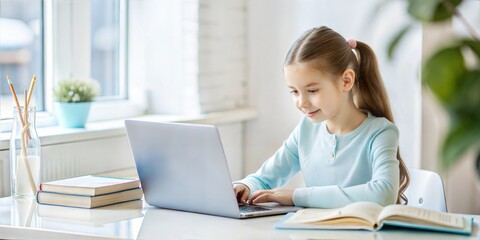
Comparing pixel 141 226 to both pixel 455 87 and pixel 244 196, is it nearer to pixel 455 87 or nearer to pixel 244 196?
pixel 244 196

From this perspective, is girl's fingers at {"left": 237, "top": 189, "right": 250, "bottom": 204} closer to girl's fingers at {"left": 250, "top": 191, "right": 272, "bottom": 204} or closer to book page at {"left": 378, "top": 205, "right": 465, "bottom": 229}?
girl's fingers at {"left": 250, "top": 191, "right": 272, "bottom": 204}

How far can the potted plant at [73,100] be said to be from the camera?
8.85 feet

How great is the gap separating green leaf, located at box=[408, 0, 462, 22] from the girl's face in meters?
1.18

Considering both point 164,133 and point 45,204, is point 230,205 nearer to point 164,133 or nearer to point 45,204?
point 164,133

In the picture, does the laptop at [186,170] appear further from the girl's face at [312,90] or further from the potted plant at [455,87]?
the potted plant at [455,87]

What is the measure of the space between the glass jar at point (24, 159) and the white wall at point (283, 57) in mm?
1440

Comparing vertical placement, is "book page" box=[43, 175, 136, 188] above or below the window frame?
below

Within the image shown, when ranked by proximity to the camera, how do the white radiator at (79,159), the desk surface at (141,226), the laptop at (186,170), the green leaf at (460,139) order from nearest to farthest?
1. the green leaf at (460,139)
2. the desk surface at (141,226)
3. the laptop at (186,170)
4. the white radiator at (79,159)

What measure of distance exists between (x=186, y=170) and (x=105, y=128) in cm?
90

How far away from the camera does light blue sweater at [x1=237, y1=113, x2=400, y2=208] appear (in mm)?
1941

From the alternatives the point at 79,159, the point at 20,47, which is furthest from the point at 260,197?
the point at 20,47

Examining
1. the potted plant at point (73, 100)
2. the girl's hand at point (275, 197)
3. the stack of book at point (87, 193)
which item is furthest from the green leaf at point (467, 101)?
the potted plant at point (73, 100)

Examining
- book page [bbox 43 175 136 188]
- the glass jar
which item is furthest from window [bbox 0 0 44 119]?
book page [bbox 43 175 136 188]

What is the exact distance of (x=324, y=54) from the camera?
210 cm
